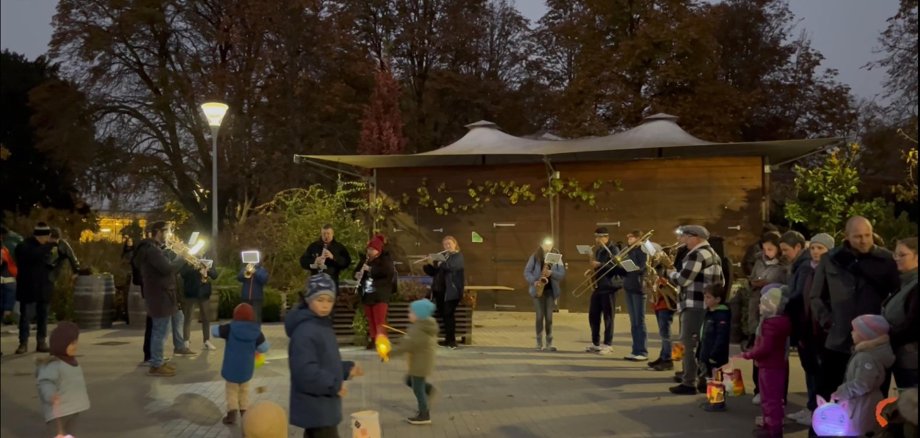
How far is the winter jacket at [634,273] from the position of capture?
10914 mm

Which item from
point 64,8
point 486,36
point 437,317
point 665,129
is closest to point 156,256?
point 437,317

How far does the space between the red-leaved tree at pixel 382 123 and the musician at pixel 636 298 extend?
16.3 m

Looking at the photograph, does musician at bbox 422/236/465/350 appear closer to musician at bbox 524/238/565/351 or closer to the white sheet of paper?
musician at bbox 524/238/565/351

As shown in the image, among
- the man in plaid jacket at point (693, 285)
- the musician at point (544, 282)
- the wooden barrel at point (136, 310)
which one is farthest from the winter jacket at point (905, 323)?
the wooden barrel at point (136, 310)

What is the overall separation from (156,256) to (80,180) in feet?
16.3

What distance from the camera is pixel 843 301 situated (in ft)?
21.5

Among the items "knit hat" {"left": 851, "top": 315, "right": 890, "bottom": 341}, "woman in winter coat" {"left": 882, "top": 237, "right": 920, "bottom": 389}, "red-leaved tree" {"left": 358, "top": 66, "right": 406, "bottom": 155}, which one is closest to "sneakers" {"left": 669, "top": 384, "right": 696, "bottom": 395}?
"woman in winter coat" {"left": 882, "top": 237, "right": 920, "bottom": 389}

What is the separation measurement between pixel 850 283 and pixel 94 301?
10.3 metres

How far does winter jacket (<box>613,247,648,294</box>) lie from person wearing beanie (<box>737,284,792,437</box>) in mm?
3824

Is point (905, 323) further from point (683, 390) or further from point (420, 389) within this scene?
point (420, 389)

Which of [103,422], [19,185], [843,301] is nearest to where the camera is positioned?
[19,185]

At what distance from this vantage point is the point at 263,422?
17.3 ft

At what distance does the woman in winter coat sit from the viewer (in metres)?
5.80

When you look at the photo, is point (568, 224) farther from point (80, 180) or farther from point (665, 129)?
point (80, 180)
